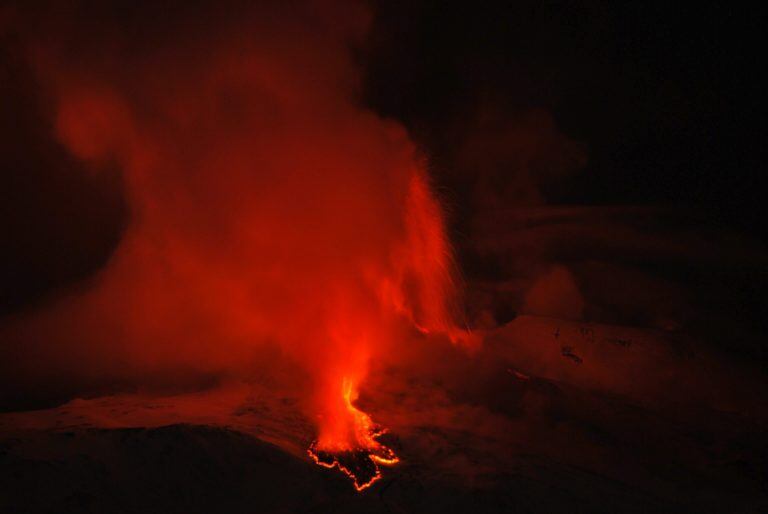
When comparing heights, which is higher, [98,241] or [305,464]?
[98,241]

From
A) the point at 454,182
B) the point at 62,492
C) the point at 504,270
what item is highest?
the point at 454,182

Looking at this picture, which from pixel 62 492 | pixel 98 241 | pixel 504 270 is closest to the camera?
pixel 62 492

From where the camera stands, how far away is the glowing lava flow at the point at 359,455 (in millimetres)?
6357

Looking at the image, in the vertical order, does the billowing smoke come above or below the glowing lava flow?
above

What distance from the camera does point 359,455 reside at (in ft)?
22.1

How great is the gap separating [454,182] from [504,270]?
3520 mm

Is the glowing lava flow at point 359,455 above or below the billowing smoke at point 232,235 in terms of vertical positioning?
below

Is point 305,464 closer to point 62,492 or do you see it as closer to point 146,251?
point 62,492

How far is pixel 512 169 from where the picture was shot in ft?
57.6

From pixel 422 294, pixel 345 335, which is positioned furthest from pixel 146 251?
pixel 422 294

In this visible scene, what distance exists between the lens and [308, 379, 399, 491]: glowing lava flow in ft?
20.9

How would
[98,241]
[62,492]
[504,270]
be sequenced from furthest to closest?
1. [504,270]
2. [98,241]
3. [62,492]

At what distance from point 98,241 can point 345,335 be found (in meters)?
6.64

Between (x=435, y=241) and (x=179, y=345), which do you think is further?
(x=435, y=241)
